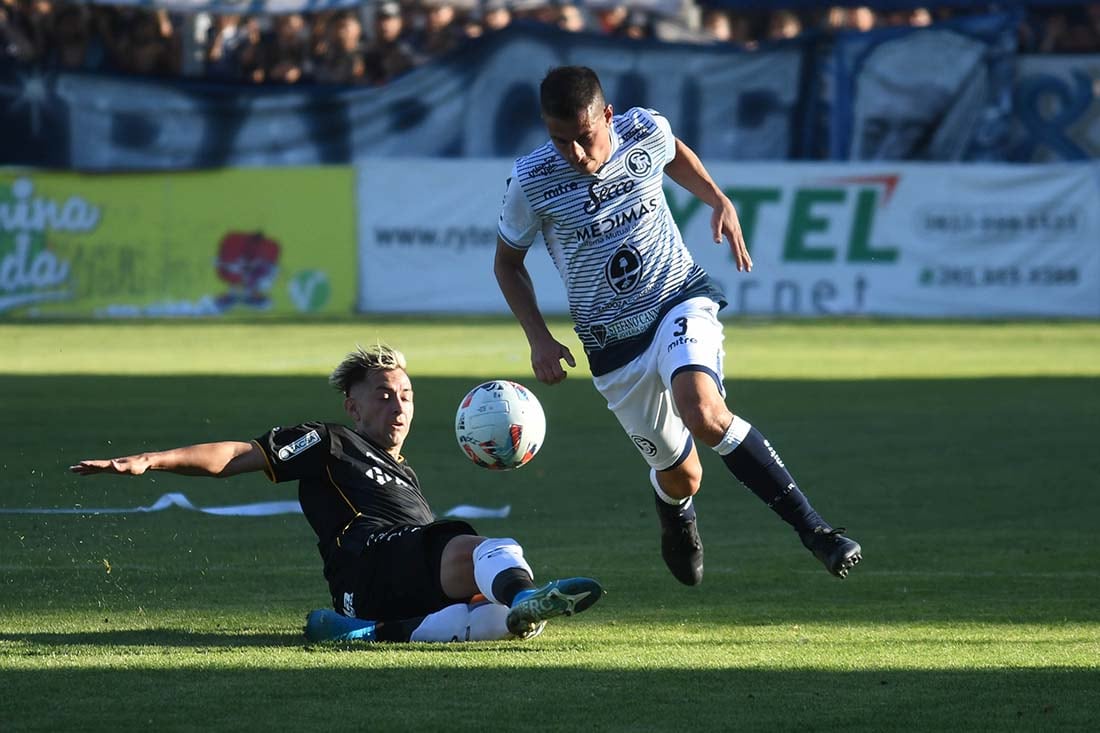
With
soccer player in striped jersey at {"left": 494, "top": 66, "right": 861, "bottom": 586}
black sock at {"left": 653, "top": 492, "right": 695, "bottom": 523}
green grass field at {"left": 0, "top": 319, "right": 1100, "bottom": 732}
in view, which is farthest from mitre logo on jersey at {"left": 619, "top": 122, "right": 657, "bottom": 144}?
green grass field at {"left": 0, "top": 319, "right": 1100, "bottom": 732}

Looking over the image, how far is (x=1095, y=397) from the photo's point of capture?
16094 mm

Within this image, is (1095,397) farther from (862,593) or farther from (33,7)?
(33,7)

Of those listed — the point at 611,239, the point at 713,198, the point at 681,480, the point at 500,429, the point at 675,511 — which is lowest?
the point at 675,511

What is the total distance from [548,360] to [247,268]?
2002cm

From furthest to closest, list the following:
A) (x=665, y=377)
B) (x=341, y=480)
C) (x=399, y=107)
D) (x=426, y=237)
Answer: (x=399, y=107), (x=426, y=237), (x=665, y=377), (x=341, y=480)

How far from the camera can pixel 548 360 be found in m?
7.35

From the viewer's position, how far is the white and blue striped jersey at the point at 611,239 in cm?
758

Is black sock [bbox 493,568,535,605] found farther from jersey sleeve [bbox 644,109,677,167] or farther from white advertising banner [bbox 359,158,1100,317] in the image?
white advertising banner [bbox 359,158,1100,317]

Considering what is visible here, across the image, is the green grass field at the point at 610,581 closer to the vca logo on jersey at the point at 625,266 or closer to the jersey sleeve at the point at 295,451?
the jersey sleeve at the point at 295,451

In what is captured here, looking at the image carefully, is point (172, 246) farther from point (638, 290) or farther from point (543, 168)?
point (638, 290)

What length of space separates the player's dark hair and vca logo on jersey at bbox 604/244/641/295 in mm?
623

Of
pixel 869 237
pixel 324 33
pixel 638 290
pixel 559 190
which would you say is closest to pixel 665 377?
pixel 638 290

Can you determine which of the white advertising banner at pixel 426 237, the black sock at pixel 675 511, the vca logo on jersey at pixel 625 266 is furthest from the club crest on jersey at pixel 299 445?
the white advertising banner at pixel 426 237

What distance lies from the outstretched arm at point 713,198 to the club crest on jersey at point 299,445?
1827 millimetres
